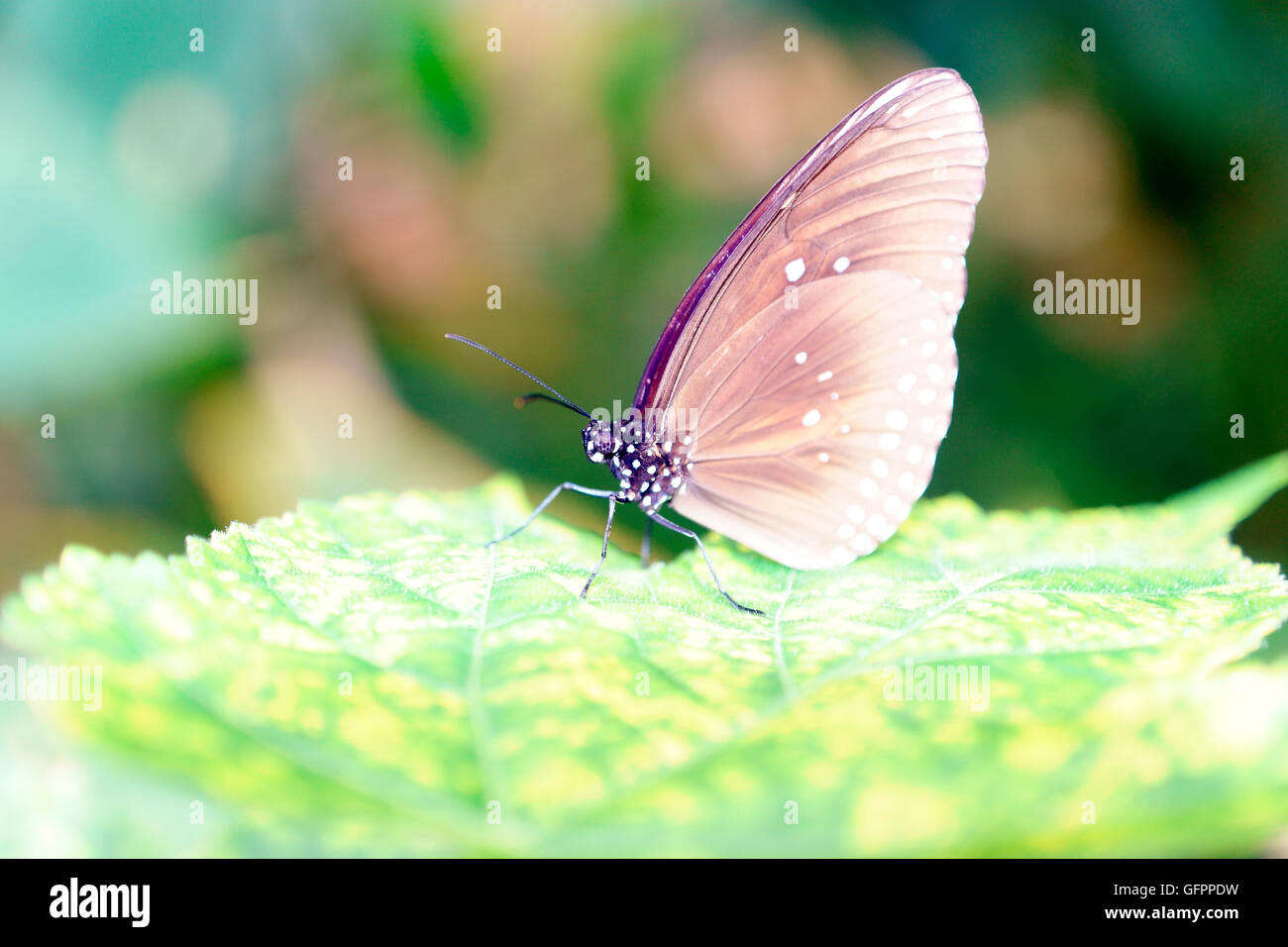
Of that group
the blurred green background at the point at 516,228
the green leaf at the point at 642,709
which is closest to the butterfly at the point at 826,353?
the green leaf at the point at 642,709

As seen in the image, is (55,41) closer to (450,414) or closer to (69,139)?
(69,139)

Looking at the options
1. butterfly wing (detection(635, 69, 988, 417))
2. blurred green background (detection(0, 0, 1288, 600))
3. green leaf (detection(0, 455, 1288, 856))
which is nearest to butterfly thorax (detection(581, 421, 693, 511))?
butterfly wing (detection(635, 69, 988, 417))

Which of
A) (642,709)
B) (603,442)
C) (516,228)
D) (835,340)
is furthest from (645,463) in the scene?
(516,228)

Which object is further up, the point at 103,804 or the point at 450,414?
the point at 450,414

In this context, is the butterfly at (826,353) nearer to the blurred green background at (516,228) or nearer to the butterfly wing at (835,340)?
the butterfly wing at (835,340)

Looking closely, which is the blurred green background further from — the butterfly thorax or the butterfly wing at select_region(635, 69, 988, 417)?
the butterfly wing at select_region(635, 69, 988, 417)
